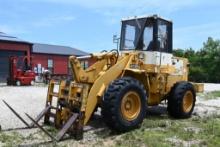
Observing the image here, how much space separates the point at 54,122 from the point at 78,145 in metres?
1.78

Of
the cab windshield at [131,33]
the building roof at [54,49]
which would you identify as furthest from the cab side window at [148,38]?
the building roof at [54,49]

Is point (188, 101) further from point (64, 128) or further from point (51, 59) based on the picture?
point (51, 59)

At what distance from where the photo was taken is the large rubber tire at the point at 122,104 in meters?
8.33

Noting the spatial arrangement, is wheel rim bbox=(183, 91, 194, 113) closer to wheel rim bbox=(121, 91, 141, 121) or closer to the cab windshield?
the cab windshield

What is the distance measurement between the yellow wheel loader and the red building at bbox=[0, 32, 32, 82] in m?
24.9

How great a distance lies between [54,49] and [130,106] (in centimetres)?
3790

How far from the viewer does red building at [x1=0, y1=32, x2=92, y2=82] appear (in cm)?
3428

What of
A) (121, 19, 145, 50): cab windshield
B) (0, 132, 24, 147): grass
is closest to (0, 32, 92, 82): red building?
(121, 19, 145, 50): cab windshield

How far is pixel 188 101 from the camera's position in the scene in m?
11.4

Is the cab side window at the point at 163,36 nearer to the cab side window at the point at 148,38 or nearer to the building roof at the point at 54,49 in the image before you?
the cab side window at the point at 148,38

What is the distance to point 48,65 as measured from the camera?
4300 cm

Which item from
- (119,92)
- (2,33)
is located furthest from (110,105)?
(2,33)

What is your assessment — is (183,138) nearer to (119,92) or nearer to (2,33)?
(119,92)

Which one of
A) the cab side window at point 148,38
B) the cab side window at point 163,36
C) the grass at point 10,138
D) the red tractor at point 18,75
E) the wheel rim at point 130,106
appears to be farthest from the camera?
the red tractor at point 18,75
